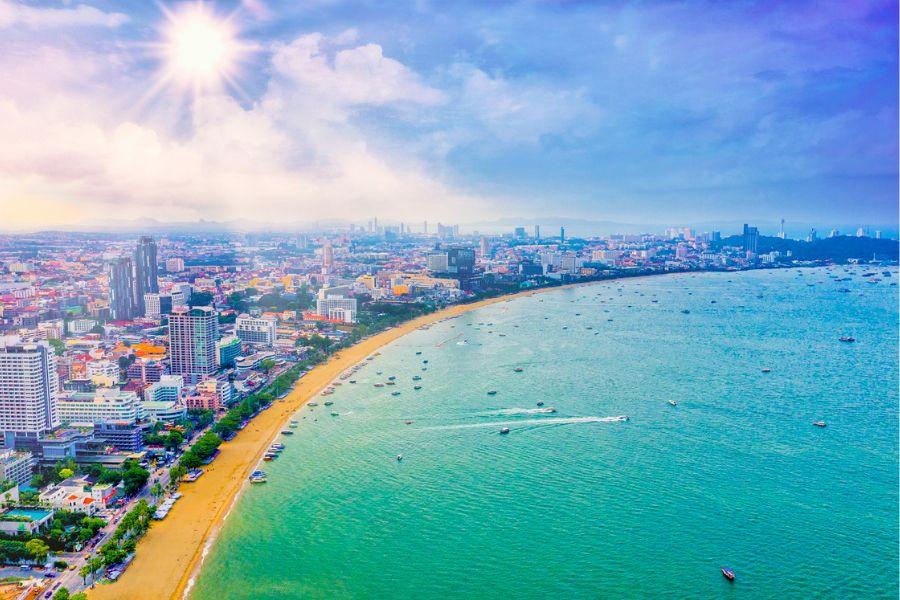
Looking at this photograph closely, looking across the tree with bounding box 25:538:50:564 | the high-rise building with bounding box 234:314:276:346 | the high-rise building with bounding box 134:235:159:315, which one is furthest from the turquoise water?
the high-rise building with bounding box 134:235:159:315

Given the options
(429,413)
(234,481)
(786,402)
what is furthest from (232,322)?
(786,402)

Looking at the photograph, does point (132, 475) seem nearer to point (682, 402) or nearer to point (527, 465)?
point (527, 465)

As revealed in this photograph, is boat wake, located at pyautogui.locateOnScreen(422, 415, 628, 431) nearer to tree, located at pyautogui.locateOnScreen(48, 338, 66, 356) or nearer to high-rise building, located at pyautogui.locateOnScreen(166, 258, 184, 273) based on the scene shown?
tree, located at pyautogui.locateOnScreen(48, 338, 66, 356)

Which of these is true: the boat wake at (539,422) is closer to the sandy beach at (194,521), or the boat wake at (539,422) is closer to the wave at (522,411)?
the wave at (522,411)

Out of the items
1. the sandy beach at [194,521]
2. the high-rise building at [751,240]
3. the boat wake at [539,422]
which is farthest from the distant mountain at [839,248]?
the sandy beach at [194,521]

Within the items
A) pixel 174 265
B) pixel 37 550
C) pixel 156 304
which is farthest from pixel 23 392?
pixel 174 265

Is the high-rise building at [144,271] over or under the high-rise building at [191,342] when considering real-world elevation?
over
